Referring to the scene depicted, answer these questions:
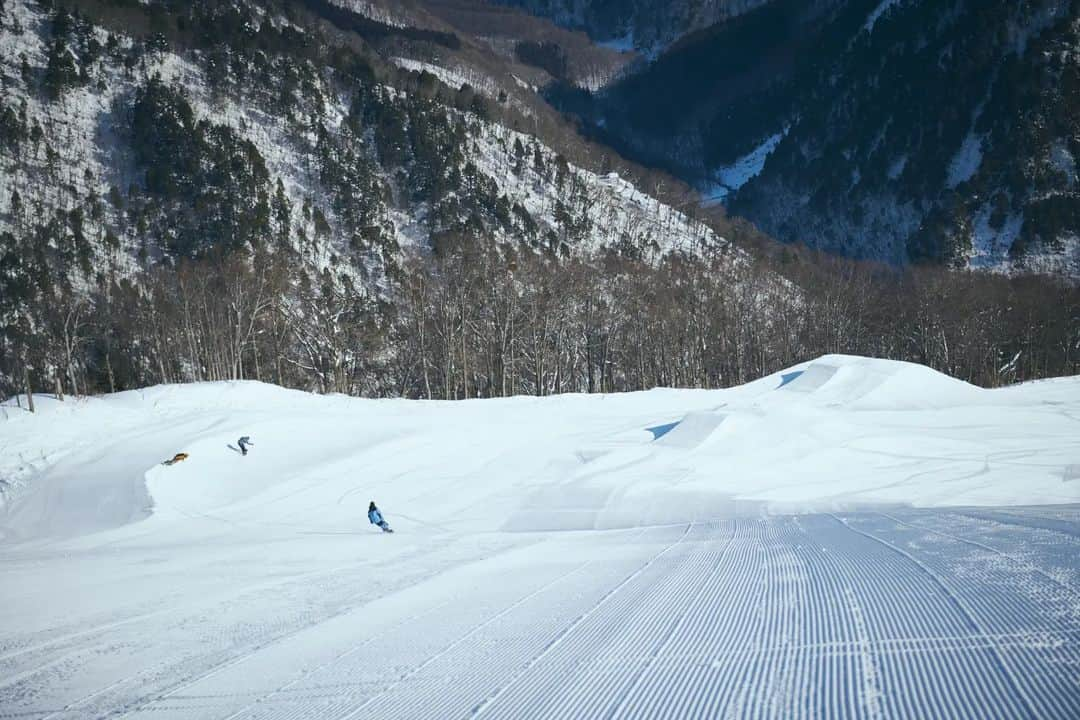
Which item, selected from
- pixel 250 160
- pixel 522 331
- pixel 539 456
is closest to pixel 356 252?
pixel 250 160

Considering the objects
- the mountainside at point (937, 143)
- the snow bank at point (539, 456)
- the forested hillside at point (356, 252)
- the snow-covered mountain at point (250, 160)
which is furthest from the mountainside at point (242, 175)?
the mountainside at point (937, 143)

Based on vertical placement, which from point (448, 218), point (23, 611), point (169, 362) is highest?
point (448, 218)

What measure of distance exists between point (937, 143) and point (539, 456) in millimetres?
115084

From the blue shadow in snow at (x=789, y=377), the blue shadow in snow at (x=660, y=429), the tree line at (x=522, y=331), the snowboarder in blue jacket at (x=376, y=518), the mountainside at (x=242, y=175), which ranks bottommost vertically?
the snowboarder in blue jacket at (x=376, y=518)

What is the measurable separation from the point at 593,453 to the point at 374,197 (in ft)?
256

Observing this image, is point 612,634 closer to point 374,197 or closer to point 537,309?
point 537,309

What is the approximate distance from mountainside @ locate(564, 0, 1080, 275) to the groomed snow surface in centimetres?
7963

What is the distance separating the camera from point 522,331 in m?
54.0

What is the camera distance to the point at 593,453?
24.1 metres

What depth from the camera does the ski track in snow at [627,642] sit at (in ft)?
14.0

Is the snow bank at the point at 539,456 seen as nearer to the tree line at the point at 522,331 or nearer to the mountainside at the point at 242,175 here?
the tree line at the point at 522,331

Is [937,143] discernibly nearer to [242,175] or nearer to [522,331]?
[522,331]

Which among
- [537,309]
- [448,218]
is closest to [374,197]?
[448,218]

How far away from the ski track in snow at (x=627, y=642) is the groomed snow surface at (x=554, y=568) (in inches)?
1.4
